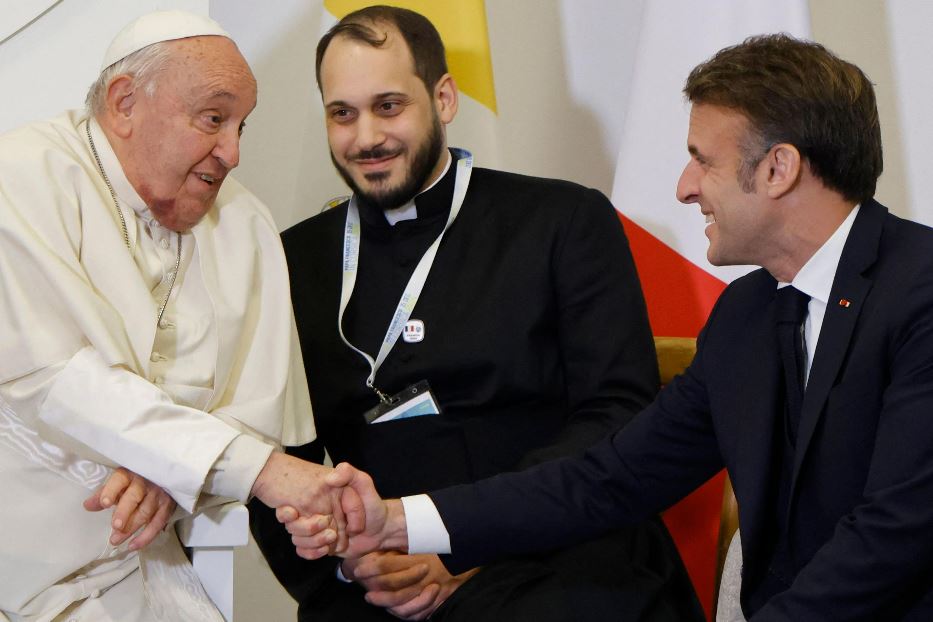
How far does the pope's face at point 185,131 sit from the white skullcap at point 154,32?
2 cm

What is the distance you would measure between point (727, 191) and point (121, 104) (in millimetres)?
1295

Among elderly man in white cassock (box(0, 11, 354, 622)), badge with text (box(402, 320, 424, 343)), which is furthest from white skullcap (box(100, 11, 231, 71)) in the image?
badge with text (box(402, 320, 424, 343))

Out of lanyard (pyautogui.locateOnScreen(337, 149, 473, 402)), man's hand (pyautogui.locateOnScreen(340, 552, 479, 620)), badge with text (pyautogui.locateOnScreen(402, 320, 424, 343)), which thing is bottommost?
man's hand (pyautogui.locateOnScreen(340, 552, 479, 620))

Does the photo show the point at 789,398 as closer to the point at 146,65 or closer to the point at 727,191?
the point at 727,191

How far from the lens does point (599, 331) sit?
2961 mm

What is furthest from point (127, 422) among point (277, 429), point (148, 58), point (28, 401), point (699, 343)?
point (699, 343)

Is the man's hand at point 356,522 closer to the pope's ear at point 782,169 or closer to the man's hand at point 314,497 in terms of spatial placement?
the man's hand at point 314,497

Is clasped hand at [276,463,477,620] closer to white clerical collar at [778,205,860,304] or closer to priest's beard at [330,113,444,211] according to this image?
priest's beard at [330,113,444,211]

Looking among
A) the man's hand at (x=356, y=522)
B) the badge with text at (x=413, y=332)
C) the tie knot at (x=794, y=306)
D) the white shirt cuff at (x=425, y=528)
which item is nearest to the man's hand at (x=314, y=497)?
the man's hand at (x=356, y=522)

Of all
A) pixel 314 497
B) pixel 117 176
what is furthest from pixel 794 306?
pixel 117 176

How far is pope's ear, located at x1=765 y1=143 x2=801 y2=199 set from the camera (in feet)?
7.20

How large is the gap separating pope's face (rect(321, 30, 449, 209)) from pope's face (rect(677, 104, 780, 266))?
91 cm

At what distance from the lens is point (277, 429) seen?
260 cm

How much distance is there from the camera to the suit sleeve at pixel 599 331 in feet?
9.49
